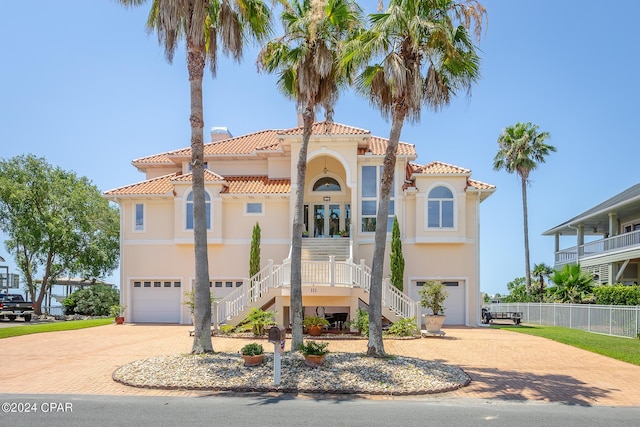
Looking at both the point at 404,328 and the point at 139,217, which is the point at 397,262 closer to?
the point at 404,328

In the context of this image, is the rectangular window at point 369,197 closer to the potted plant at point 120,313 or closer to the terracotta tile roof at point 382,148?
the terracotta tile roof at point 382,148

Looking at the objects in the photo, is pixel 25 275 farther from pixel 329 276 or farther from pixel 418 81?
pixel 418 81

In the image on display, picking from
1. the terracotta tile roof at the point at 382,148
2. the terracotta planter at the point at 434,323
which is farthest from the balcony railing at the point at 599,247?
the terracotta planter at the point at 434,323

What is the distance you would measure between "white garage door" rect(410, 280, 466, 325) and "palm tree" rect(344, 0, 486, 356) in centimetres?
1225

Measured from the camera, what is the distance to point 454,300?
24.7 metres

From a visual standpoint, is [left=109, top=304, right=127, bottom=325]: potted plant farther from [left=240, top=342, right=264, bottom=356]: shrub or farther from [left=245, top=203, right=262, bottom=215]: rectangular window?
[left=240, top=342, right=264, bottom=356]: shrub

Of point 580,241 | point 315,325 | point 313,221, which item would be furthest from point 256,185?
point 580,241

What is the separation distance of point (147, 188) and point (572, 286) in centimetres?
2306

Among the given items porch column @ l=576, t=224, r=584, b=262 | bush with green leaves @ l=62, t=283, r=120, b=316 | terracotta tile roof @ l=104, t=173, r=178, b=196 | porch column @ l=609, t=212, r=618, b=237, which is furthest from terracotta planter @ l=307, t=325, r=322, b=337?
porch column @ l=576, t=224, r=584, b=262

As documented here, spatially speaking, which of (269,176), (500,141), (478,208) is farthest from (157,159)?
(500,141)

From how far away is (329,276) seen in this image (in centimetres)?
1975

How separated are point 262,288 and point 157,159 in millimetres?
12760

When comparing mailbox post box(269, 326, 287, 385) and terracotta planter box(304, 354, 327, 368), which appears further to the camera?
terracotta planter box(304, 354, 327, 368)

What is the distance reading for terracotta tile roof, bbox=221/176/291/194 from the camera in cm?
2503
